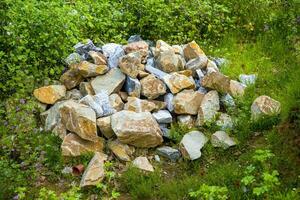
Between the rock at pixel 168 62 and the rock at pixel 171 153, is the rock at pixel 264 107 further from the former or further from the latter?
the rock at pixel 168 62

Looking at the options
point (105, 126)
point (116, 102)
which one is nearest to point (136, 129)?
point (105, 126)

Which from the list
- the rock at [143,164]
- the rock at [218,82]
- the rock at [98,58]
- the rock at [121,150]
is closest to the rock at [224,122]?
the rock at [218,82]

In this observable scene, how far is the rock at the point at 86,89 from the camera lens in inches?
287

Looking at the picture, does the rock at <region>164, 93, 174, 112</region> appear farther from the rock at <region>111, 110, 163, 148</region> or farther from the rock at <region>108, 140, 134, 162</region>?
the rock at <region>108, 140, 134, 162</region>

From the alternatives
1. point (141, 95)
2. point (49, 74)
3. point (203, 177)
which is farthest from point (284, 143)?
point (49, 74)

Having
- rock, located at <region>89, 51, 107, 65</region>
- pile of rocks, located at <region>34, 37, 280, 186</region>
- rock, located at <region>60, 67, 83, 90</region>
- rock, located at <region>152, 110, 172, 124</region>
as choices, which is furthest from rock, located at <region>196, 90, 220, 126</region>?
rock, located at <region>60, 67, 83, 90</region>

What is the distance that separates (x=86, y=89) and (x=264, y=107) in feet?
8.20

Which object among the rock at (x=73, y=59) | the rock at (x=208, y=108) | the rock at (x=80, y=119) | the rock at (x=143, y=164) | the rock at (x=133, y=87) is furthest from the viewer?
the rock at (x=73, y=59)

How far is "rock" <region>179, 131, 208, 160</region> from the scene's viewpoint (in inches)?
252

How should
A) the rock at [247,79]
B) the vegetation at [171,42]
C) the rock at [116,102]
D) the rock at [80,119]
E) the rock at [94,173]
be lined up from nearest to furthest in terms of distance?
the vegetation at [171,42]
the rock at [94,173]
the rock at [80,119]
the rock at [116,102]
the rock at [247,79]

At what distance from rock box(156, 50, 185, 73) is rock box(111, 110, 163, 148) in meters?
1.06

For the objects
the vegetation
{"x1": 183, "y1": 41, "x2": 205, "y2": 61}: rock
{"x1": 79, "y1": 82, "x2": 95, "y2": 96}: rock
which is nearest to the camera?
the vegetation

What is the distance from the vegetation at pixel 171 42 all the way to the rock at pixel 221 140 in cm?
9

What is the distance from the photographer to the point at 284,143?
5.94 metres
